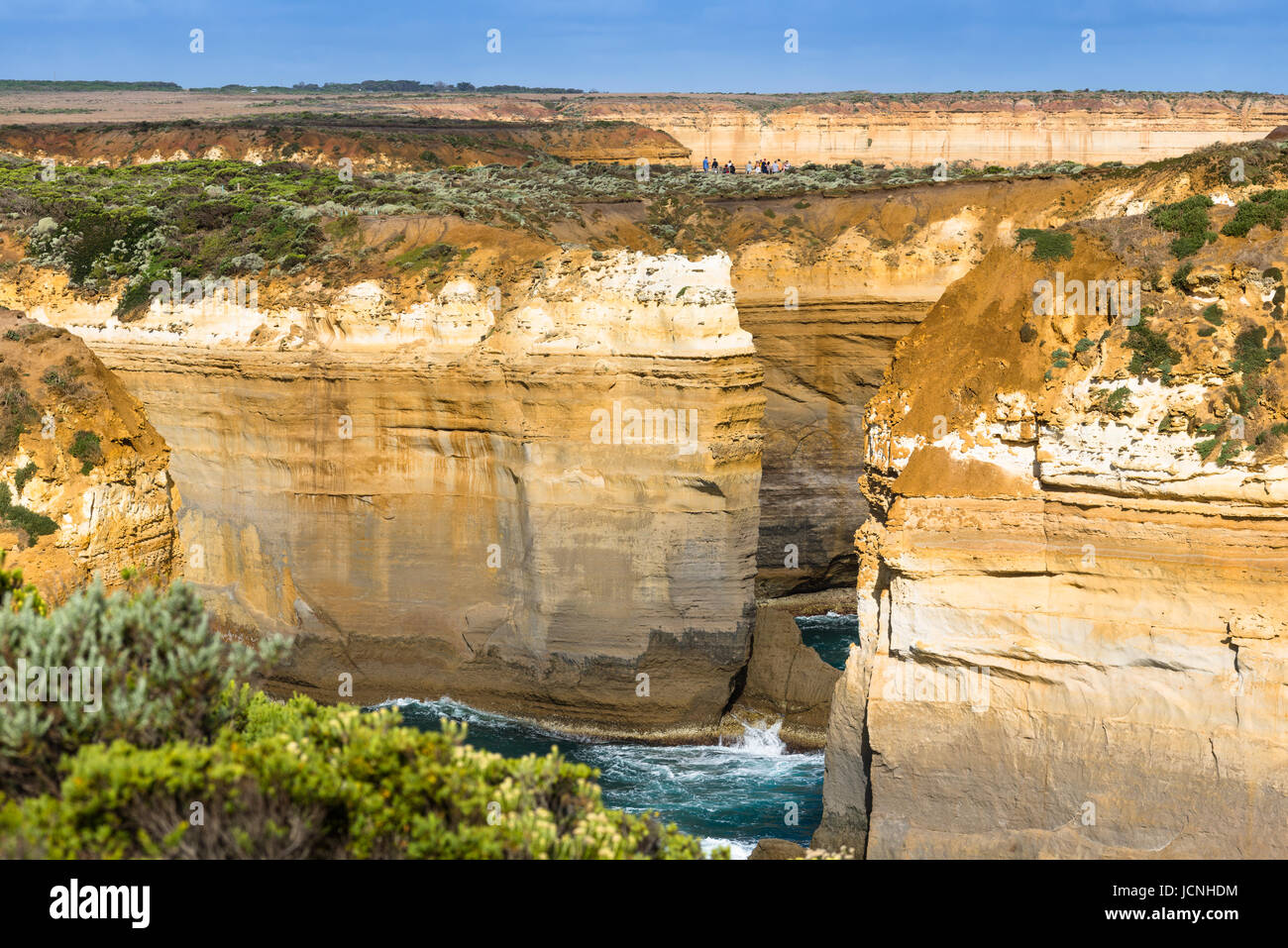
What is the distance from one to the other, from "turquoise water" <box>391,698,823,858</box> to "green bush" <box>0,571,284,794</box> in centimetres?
1299

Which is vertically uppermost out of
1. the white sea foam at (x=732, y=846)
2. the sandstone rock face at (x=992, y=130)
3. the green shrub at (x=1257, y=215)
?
the sandstone rock face at (x=992, y=130)

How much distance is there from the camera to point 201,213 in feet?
135

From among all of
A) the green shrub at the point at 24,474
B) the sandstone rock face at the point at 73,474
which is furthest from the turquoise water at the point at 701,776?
the green shrub at the point at 24,474

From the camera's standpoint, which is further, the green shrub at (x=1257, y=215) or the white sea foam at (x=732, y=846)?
the white sea foam at (x=732, y=846)

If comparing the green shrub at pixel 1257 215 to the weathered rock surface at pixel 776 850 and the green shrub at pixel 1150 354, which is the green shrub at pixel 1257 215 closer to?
the green shrub at pixel 1150 354

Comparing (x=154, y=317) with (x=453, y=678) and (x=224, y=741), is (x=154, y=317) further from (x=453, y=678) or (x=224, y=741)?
(x=224, y=741)

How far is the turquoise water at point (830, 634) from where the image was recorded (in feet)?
122

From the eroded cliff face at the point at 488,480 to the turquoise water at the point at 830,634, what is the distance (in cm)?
689

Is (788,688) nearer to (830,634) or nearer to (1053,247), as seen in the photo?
(830,634)

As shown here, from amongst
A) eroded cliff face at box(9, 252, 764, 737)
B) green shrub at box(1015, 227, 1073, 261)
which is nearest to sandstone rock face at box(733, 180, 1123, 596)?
eroded cliff face at box(9, 252, 764, 737)

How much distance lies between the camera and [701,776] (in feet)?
94.1

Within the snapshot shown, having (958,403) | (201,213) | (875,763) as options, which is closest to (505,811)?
(875,763)

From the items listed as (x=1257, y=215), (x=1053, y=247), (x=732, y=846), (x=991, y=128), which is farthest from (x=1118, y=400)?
(x=991, y=128)

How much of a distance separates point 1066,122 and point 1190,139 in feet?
25.3
